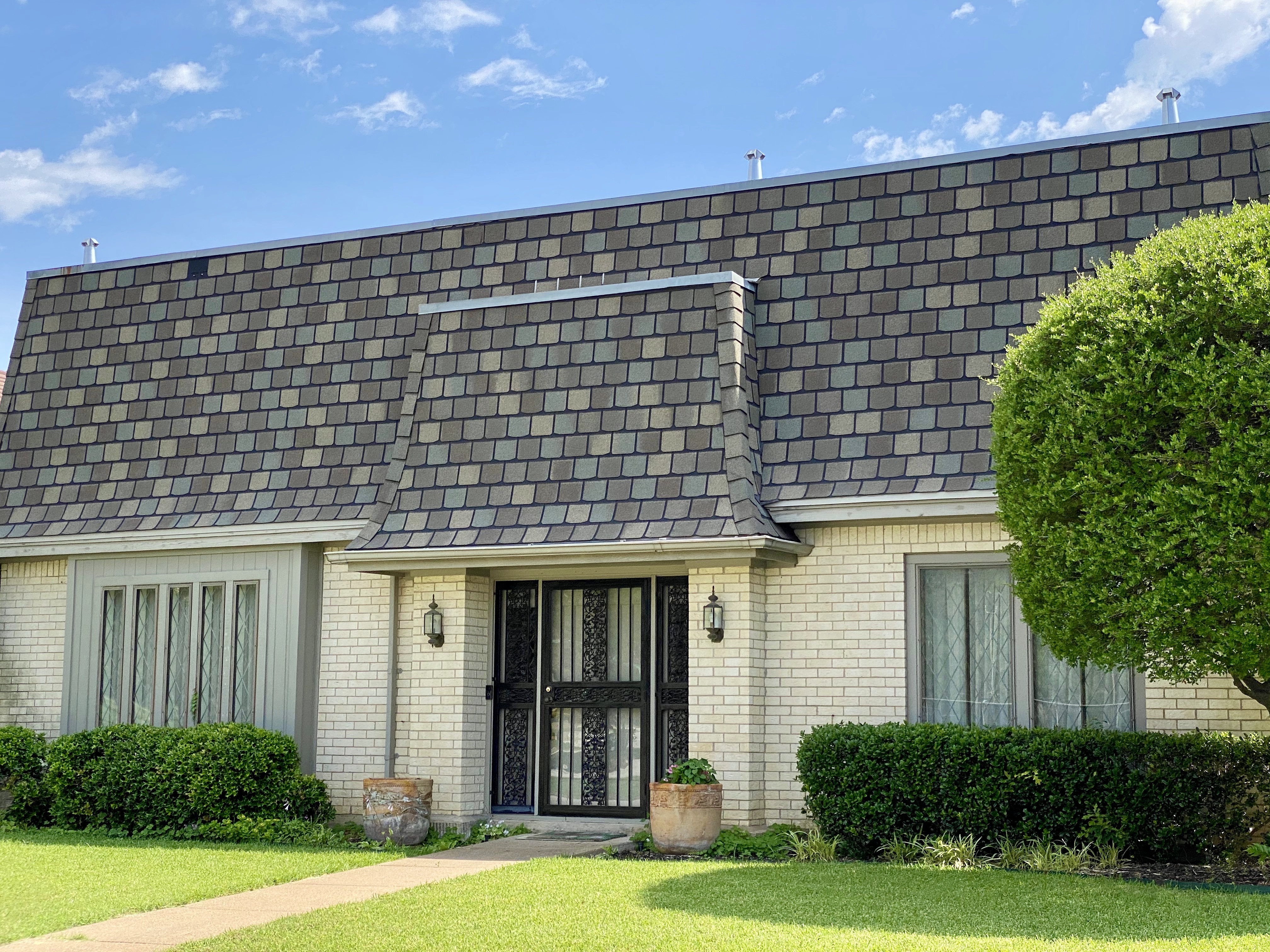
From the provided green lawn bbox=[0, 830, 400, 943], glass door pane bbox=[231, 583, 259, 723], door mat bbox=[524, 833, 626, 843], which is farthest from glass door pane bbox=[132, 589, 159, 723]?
door mat bbox=[524, 833, 626, 843]

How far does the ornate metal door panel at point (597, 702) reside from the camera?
41.9 ft

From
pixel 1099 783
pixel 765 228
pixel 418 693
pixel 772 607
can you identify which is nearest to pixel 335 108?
pixel 765 228

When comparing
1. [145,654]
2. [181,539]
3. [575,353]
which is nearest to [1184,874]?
[575,353]

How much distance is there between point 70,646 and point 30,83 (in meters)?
9.08

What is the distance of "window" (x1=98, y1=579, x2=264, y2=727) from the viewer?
44.9 feet

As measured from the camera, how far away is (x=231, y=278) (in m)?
15.1

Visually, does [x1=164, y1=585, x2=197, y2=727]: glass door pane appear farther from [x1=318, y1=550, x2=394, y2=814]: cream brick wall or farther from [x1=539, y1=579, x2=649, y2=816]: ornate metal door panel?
[x1=539, y1=579, x2=649, y2=816]: ornate metal door panel

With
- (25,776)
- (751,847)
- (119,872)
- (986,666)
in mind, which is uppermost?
(986,666)

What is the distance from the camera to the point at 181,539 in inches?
539

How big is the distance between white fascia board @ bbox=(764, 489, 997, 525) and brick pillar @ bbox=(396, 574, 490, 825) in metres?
3.14

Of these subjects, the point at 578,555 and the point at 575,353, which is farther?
the point at 575,353

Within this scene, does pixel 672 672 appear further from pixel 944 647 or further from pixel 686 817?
pixel 944 647

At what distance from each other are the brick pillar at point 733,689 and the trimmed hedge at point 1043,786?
0.75 meters

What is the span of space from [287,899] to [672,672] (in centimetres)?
466
